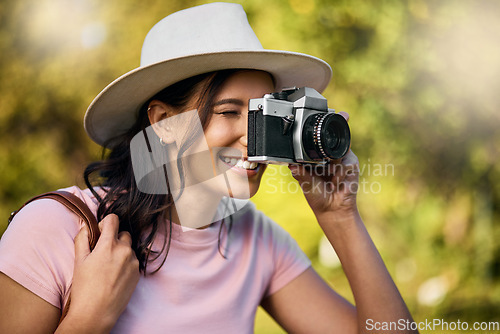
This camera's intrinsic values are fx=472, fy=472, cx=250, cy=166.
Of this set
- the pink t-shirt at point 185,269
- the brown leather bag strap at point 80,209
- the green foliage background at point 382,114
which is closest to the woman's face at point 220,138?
the pink t-shirt at point 185,269

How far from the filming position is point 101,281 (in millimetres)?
961

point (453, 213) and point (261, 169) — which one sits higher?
point (261, 169)

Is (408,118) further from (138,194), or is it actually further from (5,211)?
(5,211)

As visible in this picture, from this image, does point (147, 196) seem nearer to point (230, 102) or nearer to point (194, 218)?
point (194, 218)

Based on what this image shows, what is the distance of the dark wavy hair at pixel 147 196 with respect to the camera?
117 centimetres

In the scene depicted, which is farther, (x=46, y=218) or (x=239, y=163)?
(x=239, y=163)

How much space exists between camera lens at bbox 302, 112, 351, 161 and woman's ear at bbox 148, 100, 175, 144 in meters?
0.36

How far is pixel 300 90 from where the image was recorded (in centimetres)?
120

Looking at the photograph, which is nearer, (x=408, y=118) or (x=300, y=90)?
(x=300, y=90)

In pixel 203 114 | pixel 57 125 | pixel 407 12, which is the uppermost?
pixel 407 12

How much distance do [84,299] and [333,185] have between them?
29.2 inches

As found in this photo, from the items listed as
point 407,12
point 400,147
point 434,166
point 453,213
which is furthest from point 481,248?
point 407,12

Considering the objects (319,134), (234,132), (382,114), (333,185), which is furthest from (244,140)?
(382,114)

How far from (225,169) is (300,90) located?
28 centimetres
